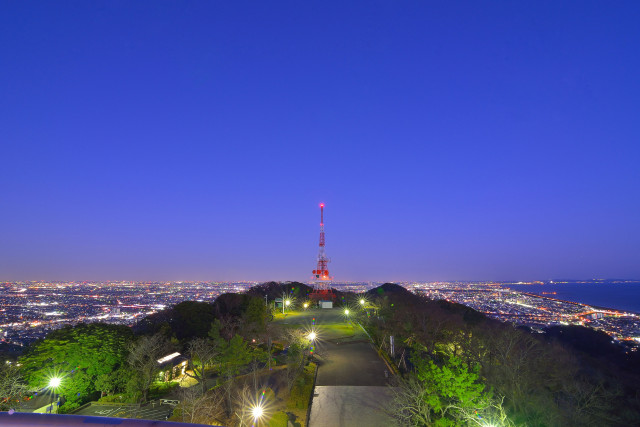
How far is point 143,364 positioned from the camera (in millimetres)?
20516

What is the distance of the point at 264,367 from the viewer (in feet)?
75.5

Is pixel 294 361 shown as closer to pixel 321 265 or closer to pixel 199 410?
pixel 199 410

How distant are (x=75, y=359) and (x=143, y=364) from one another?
3753mm

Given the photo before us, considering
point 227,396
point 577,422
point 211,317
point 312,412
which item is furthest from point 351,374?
point 211,317

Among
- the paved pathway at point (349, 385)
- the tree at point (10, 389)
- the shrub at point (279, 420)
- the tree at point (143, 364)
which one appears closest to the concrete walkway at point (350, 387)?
the paved pathway at point (349, 385)

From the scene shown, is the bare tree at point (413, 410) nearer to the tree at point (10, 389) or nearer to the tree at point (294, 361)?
the tree at point (294, 361)

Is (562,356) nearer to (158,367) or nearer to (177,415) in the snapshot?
(177,415)

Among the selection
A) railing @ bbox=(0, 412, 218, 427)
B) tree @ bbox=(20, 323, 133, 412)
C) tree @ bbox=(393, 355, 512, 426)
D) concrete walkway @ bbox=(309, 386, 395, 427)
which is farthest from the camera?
tree @ bbox=(20, 323, 133, 412)

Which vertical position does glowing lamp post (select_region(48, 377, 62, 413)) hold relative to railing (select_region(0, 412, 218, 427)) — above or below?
below

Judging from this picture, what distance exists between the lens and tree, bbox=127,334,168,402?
19.5 m

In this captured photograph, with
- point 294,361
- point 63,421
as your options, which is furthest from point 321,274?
point 63,421

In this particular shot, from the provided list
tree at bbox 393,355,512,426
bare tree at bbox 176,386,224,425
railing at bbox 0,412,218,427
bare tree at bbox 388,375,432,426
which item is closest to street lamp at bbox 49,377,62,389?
bare tree at bbox 176,386,224,425

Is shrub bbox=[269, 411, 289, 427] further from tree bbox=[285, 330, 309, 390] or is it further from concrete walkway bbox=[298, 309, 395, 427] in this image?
tree bbox=[285, 330, 309, 390]

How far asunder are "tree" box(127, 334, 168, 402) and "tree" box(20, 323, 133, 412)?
2.87 ft
